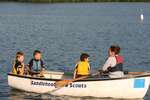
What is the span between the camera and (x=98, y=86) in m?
16.9

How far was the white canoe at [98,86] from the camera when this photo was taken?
1653cm

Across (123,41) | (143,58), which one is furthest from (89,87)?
(123,41)

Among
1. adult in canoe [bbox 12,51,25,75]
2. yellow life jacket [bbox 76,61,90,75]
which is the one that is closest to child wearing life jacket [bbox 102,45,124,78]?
yellow life jacket [bbox 76,61,90,75]

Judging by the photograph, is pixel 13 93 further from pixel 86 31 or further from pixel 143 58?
pixel 86 31

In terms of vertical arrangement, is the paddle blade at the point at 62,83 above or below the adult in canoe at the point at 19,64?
below

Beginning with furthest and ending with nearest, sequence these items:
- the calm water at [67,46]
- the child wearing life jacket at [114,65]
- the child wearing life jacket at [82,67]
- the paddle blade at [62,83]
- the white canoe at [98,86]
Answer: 1. the calm water at [67,46]
2. the child wearing life jacket at [82,67]
3. the paddle blade at [62,83]
4. the child wearing life jacket at [114,65]
5. the white canoe at [98,86]

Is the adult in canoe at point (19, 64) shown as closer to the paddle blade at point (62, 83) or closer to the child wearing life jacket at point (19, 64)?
the child wearing life jacket at point (19, 64)

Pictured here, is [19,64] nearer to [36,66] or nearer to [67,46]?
[36,66]

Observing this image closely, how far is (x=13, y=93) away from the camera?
1836cm

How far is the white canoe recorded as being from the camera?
16.5 metres

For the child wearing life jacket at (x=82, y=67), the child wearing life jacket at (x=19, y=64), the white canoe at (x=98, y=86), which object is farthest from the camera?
the child wearing life jacket at (x=19, y=64)

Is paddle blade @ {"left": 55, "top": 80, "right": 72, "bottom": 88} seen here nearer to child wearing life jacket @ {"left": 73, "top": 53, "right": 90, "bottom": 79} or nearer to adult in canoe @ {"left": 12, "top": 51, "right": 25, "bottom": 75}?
child wearing life jacket @ {"left": 73, "top": 53, "right": 90, "bottom": 79}

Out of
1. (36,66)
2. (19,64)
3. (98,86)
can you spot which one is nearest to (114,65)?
(98,86)

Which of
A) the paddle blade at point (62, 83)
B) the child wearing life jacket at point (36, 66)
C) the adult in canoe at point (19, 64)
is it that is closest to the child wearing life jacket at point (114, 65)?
the paddle blade at point (62, 83)
